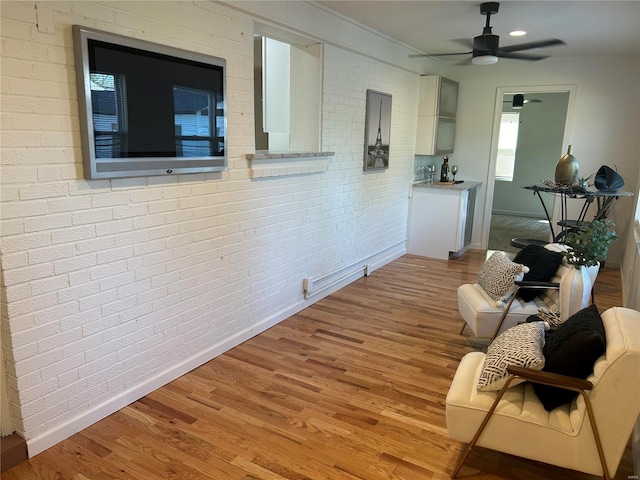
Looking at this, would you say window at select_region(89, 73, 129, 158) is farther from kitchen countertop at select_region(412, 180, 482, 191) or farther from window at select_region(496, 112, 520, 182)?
window at select_region(496, 112, 520, 182)

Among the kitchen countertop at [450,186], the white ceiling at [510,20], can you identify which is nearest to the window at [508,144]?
the kitchen countertop at [450,186]

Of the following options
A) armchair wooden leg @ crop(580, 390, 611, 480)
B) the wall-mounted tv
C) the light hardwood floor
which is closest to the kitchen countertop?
the light hardwood floor

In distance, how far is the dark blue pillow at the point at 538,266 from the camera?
3104mm

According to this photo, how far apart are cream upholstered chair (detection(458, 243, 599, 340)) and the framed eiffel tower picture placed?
6.66ft

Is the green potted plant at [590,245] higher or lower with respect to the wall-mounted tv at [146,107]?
lower

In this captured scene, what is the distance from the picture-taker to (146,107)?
2.41 m

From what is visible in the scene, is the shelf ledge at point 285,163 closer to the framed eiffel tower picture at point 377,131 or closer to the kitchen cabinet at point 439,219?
the framed eiffel tower picture at point 377,131

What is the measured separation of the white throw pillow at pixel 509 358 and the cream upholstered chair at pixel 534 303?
2.65 feet

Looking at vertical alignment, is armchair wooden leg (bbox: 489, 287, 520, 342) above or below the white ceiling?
below

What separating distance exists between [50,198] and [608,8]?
401 centimetres

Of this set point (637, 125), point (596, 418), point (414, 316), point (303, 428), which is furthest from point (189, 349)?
point (637, 125)

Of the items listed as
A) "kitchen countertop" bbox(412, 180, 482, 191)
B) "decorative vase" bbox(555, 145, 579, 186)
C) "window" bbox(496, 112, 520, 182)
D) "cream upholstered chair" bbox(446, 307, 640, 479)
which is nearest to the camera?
"cream upholstered chair" bbox(446, 307, 640, 479)

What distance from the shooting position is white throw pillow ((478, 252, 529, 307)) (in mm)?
3111

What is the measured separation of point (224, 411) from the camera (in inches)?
101
